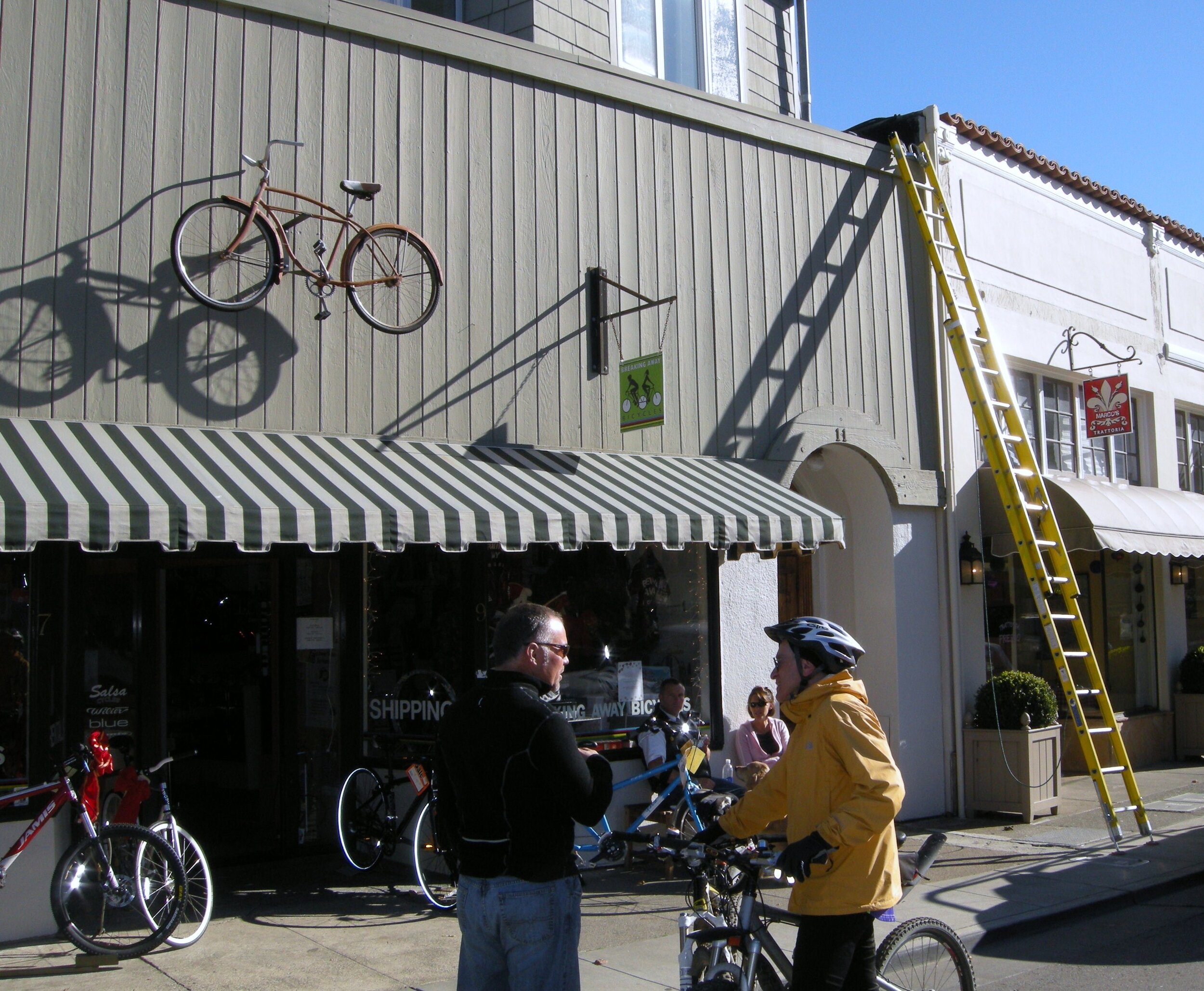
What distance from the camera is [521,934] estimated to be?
3381mm

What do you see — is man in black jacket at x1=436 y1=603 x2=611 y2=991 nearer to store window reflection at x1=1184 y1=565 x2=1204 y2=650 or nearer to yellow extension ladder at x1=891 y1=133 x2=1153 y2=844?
yellow extension ladder at x1=891 y1=133 x2=1153 y2=844

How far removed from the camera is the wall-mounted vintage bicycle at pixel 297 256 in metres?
7.12

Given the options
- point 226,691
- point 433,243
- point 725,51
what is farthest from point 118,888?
point 725,51

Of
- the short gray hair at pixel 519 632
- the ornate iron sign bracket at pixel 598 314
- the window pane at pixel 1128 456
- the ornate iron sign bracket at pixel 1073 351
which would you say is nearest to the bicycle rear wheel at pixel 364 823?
the ornate iron sign bracket at pixel 598 314

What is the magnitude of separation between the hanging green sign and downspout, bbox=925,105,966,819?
12.2 feet

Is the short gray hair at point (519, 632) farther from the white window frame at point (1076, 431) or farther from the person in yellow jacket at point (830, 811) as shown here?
the white window frame at point (1076, 431)

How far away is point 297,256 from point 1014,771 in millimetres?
7595

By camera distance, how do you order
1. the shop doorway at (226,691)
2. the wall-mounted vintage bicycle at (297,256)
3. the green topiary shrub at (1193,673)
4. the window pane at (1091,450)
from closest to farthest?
the wall-mounted vintage bicycle at (297,256), the shop doorway at (226,691), the window pane at (1091,450), the green topiary shrub at (1193,673)

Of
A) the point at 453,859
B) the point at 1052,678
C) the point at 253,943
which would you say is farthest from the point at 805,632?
the point at 1052,678

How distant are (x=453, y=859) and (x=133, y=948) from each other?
10.5ft

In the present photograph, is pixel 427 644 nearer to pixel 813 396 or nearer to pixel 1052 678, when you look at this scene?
pixel 813 396

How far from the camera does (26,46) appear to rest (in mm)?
6719

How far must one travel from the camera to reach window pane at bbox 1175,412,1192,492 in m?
15.3

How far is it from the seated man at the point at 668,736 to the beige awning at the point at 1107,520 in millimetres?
4383
